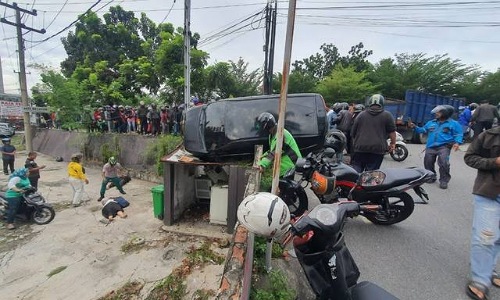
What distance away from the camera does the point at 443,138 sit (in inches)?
204

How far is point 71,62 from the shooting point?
25.1 m

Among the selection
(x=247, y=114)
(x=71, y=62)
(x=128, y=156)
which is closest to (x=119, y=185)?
(x=128, y=156)

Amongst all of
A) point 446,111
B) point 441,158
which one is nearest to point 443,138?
point 441,158

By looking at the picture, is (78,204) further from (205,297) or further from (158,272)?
(205,297)

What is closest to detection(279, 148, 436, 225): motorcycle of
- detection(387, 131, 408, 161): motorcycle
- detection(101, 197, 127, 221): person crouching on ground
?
detection(387, 131, 408, 161): motorcycle

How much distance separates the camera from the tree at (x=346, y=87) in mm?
19750

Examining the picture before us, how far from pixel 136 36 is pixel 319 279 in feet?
87.2

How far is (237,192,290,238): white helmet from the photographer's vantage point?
5.35 feet

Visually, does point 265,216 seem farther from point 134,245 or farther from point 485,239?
point 134,245

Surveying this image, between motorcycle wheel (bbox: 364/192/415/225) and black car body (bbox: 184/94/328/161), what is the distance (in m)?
2.33

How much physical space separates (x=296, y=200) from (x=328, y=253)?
92.5 inches

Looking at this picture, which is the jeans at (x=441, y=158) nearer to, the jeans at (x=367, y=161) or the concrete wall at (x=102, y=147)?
the jeans at (x=367, y=161)

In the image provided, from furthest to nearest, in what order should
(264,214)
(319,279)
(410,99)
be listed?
1. (410,99)
2. (319,279)
3. (264,214)

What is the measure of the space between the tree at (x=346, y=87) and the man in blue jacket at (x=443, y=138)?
591 inches
